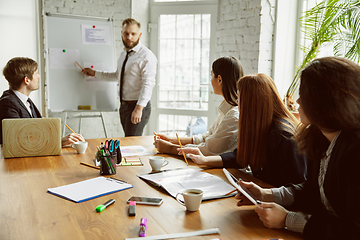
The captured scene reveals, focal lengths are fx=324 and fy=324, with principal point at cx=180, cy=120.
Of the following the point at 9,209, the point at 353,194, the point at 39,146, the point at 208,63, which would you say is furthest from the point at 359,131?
the point at 208,63

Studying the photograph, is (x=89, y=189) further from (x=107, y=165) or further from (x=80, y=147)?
(x=80, y=147)

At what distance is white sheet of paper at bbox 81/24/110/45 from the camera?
3746mm

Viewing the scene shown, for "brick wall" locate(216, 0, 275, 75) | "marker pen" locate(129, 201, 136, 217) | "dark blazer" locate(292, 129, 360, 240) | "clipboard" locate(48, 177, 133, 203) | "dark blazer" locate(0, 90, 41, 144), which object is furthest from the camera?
"brick wall" locate(216, 0, 275, 75)

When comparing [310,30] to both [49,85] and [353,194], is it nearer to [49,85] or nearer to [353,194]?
[353,194]

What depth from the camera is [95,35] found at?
12.5 ft

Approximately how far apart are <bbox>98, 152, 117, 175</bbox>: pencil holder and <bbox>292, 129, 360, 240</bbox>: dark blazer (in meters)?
0.90

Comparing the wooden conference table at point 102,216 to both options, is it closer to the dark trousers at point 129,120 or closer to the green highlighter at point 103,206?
the green highlighter at point 103,206

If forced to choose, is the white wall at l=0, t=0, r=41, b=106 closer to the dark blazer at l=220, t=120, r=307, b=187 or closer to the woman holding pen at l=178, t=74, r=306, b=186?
the woman holding pen at l=178, t=74, r=306, b=186

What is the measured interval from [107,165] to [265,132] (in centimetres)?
73

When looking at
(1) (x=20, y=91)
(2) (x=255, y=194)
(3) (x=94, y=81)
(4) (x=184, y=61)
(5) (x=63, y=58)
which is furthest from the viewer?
(4) (x=184, y=61)

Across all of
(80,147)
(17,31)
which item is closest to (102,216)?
(80,147)

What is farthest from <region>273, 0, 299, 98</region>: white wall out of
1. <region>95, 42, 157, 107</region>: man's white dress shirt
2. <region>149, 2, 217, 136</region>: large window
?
<region>95, 42, 157, 107</region>: man's white dress shirt

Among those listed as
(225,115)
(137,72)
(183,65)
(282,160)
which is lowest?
(282,160)

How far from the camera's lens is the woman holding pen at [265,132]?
131cm
